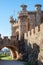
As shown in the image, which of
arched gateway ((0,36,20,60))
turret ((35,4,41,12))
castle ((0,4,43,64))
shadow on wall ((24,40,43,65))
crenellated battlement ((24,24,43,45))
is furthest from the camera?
turret ((35,4,41,12))

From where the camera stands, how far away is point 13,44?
120 feet

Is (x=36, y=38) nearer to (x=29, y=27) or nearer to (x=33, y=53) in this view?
(x=33, y=53)

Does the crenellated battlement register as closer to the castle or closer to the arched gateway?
the castle

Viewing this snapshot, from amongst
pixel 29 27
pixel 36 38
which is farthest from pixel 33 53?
pixel 29 27

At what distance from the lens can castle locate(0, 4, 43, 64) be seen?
28234mm

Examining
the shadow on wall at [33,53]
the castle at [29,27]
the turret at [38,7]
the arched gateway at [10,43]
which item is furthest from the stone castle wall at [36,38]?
the turret at [38,7]

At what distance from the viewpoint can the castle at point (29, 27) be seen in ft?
92.6

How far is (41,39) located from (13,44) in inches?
396

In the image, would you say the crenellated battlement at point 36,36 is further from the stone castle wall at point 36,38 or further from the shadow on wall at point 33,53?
the shadow on wall at point 33,53

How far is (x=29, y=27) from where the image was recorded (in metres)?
42.0

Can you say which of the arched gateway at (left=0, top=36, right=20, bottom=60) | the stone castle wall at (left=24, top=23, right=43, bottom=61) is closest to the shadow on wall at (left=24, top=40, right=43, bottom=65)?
the stone castle wall at (left=24, top=23, right=43, bottom=61)

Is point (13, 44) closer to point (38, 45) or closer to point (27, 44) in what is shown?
point (27, 44)

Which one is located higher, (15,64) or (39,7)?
(39,7)

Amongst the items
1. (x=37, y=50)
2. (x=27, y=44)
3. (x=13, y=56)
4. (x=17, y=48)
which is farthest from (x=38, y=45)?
(x=13, y=56)
